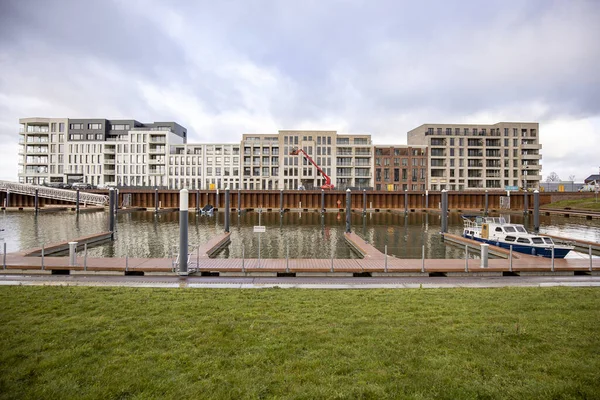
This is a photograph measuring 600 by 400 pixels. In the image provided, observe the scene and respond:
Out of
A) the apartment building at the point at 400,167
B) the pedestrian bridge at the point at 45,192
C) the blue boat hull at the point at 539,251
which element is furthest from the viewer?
the apartment building at the point at 400,167

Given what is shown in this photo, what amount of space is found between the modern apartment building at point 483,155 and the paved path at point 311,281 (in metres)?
98.7

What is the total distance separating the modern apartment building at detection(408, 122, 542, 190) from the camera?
367ft

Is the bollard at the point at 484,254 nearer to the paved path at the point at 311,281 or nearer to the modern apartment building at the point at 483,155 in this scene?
the paved path at the point at 311,281

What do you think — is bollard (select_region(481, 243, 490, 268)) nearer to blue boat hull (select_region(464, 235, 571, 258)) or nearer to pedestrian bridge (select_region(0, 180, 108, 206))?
blue boat hull (select_region(464, 235, 571, 258))

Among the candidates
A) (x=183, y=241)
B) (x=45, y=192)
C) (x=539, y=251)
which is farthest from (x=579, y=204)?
(x=45, y=192)

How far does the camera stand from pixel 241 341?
297 inches

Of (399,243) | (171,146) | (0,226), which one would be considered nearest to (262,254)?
(399,243)

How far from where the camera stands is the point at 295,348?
7.21 metres

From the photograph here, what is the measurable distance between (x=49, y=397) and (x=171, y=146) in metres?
116

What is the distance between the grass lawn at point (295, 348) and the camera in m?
5.73

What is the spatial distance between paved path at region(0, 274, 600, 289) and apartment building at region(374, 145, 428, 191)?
Result: 304ft

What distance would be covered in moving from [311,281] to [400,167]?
98450mm

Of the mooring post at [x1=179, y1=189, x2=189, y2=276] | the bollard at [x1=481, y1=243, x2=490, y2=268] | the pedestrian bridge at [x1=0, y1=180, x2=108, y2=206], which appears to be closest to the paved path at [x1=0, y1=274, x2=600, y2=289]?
the mooring post at [x1=179, y1=189, x2=189, y2=276]

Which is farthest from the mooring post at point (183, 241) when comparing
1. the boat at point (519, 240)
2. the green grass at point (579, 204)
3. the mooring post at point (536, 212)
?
the green grass at point (579, 204)
